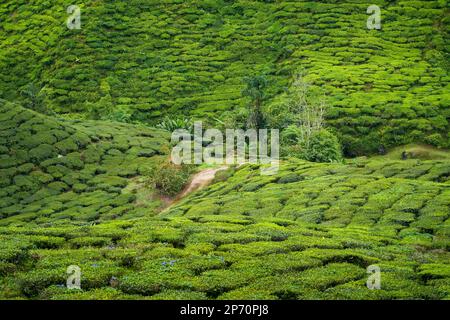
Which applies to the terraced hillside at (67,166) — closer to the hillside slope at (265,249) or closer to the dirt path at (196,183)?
the dirt path at (196,183)

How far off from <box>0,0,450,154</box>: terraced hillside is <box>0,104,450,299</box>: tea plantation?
538 inches

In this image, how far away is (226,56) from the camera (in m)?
48.3

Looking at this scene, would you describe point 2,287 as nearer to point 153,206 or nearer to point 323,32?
point 153,206
